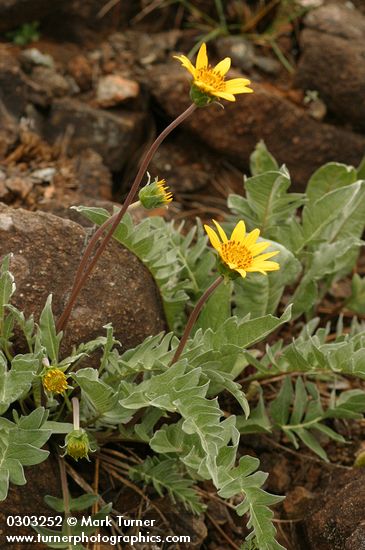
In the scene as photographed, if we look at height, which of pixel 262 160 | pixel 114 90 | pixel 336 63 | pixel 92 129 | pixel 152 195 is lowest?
pixel 92 129

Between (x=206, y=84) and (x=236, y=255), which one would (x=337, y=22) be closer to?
(x=206, y=84)

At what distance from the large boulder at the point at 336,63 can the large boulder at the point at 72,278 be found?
1925 millimetres

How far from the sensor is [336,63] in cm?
421

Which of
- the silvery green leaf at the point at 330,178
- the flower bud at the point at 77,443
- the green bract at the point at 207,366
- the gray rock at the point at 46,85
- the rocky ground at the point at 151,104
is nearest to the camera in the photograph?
the flower bud at the point at 77,443

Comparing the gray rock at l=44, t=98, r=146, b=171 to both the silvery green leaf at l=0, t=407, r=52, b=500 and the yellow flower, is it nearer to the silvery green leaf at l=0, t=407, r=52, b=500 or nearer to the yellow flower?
the yellow flower

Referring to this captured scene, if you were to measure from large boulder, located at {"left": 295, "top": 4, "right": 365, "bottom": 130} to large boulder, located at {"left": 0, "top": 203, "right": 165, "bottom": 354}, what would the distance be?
1925mm

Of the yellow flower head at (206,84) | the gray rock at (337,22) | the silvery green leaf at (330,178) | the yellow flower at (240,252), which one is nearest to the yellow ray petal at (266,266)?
the yellow flower at (240,252)

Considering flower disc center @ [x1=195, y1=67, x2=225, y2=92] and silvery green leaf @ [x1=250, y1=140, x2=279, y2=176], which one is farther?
silvery green leaf @ [x1=250, y1=140, x2=279, y2=176]

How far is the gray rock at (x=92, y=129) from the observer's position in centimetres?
413

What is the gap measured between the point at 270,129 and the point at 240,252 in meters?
2.02

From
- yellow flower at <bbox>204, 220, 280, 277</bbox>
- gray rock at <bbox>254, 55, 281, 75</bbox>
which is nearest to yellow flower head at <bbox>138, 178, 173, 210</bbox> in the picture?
yellow flower at <bbox>204, 220, 280, 277</bbox>

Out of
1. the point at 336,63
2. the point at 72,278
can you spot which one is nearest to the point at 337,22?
the point at 336,63

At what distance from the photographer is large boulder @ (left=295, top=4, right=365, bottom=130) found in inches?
165

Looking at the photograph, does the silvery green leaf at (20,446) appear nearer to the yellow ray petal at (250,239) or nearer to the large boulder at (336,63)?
the yellow ray petal at (250,239)
